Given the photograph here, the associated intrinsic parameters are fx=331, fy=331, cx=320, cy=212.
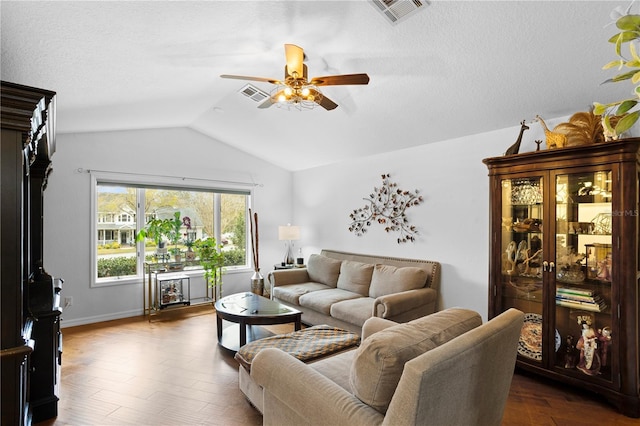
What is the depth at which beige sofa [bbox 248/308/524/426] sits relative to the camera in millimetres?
1223

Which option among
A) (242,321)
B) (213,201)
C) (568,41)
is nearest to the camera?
(568,41)

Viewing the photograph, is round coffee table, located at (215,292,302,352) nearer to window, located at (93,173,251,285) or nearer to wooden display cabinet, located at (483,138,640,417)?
window, located at (93,173,251,285)

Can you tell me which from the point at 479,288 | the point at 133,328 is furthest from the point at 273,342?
the point at 133,328

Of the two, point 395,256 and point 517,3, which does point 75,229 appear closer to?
point 395,256

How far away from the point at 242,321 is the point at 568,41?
3376 millimetres

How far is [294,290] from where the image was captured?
4461mm

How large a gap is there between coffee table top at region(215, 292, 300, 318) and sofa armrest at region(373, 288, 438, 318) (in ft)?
2.76

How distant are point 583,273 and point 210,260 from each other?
453 centimetres

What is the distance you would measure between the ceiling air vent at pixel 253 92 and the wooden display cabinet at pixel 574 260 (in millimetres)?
2439

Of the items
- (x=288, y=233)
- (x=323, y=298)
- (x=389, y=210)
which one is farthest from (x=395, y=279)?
(x=288, y=233)

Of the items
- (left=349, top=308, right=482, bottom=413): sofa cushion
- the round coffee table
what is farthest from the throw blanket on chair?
(left=349, top=308, right=482, bottom=413): sofa cushion

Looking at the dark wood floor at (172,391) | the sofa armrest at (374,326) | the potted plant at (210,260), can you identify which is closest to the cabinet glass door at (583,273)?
the dark wood floor at (172,391)

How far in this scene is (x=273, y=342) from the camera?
2439 mm

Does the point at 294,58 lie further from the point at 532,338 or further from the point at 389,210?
the point at 532,338
